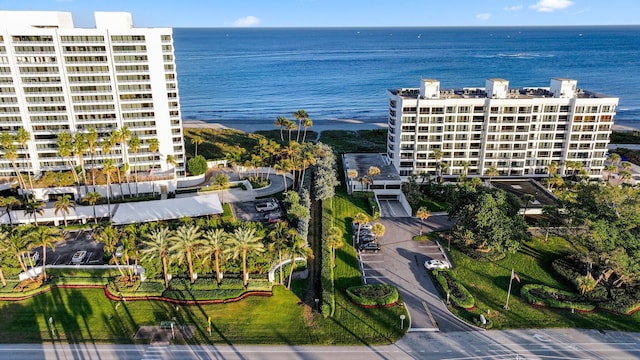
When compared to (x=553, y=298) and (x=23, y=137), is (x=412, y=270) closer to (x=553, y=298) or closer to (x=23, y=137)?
(x=553, y=298)

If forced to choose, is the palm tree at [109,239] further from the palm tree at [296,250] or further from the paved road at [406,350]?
the palm tree at [296,250]

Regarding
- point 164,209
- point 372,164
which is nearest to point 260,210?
point 164,209

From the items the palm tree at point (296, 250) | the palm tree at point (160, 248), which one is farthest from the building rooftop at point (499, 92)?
the palm tree at point (160, 248)

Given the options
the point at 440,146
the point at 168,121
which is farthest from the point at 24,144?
the point at 440,146

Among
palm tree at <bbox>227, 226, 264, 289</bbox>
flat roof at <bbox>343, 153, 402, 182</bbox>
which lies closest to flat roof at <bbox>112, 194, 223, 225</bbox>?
palm tree at <bbox>227, 226, 264, 289</bbox>

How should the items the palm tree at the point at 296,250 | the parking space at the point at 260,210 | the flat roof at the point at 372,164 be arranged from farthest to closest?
the flat roof at the point at 372,164
the parking space at the point at 260,210
the palm tree at the point at 296,250

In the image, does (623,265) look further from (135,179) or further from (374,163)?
(135,179)
